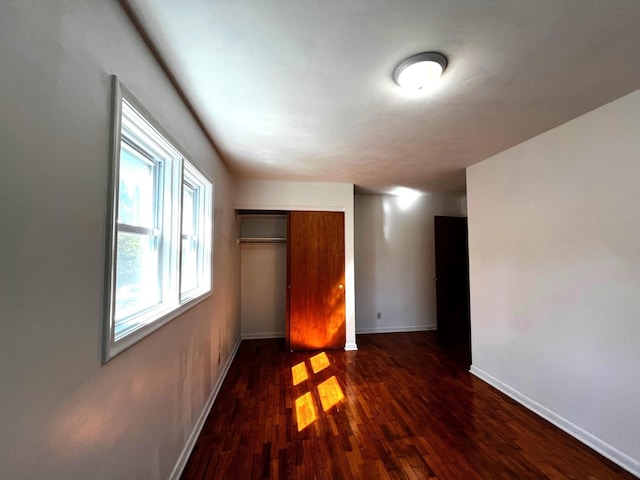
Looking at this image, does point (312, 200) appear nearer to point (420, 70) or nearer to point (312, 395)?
point (312, 395)

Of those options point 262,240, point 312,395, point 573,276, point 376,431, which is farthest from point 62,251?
point 262,240

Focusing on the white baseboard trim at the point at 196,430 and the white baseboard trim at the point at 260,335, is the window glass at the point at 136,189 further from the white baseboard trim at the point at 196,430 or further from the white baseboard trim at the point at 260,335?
the white baseboard trim at the point at 260,335

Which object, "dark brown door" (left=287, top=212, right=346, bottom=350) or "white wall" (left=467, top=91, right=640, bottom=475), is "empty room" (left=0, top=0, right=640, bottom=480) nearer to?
"white wall" (left=467, top=91, right=640, bottom=475)

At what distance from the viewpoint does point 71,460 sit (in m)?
0.83

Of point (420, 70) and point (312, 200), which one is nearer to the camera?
point (420, 70)

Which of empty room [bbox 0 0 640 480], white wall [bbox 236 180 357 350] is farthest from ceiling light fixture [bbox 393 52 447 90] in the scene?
white wall [bbox 236 180 357 350]

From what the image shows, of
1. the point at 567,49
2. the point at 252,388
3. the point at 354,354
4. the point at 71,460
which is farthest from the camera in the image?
the point at 354,354

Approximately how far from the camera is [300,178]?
3.65 meters

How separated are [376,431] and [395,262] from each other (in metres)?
2.98

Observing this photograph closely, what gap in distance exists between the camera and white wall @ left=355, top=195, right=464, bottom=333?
462cm

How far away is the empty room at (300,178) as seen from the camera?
2.55 feet

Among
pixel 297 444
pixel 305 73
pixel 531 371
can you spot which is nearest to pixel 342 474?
pixel 297 444

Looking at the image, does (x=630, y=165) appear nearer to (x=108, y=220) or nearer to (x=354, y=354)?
(x=108, y=220)

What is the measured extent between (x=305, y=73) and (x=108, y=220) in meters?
1.21
